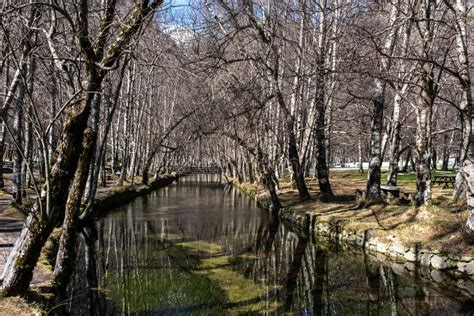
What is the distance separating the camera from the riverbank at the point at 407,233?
32.9 ft

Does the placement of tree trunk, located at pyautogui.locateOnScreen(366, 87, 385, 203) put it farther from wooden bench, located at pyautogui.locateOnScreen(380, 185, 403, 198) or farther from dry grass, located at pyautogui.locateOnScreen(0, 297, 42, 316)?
dry grass, located at pyautogui.locateOnScreen(0, 297, 42, 316)

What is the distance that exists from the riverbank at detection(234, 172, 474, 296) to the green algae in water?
17.1 feet

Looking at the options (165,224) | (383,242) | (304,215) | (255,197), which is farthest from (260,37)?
(255,197)

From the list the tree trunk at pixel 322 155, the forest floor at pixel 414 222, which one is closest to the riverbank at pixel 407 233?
the forest floor at pixel 414 222

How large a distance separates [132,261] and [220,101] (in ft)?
54.0

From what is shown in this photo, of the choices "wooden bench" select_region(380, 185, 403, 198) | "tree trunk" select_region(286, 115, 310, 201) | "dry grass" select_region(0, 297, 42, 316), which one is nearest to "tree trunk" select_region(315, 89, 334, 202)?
"tree trunk" select_region(286, 115, 310, 201)

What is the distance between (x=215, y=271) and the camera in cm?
1055

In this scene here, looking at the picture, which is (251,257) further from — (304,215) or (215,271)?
(304,215)

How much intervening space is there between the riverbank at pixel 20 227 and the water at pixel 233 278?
2.36 ft

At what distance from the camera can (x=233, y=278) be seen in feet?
32.7

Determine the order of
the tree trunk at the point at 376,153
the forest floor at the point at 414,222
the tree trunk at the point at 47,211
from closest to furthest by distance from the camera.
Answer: the tree trunk at the point at 47,211
the forest floor at the point at 414,222
the tree trunk at the point at 376,153

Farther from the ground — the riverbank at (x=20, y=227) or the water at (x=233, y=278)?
the riverbank at (x=20, y=227)

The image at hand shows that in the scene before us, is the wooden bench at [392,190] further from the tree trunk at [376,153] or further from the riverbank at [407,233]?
the riverbank at [407,233]

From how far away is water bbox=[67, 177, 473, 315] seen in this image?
8008mm
